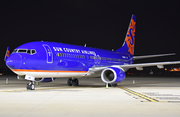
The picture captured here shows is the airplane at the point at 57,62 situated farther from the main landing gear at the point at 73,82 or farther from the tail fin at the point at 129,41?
the tail fin at the point at 129,41

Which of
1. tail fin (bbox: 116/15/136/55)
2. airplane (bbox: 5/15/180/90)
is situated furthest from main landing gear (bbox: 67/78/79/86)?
tail fin (bbox: 116/15/136/55)

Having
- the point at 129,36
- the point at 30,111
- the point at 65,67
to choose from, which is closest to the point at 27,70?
the point at 65,67

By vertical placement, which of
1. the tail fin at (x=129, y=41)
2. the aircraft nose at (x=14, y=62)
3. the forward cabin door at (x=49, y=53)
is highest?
the tail fin at (x=129, y=41)

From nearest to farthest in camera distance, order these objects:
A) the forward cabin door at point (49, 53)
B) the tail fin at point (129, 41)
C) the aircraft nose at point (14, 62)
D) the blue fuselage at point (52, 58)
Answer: the aircraft nose at point (14, 62) < the blue fuselage at point (52, 58) < the forward cabin door at point (49, 53) < the tail fin at point (129, 41)

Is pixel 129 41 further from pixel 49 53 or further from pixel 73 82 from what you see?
pixel 49 53

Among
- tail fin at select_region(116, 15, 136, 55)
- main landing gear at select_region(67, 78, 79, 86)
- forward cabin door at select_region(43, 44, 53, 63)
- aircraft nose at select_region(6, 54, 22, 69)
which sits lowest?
main landing gear at select_region(67, 78, 79, 86)

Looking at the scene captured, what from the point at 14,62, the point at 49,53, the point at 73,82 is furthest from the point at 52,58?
the point at 73,82

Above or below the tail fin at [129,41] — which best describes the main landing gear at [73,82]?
below

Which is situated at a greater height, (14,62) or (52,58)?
(52,58)

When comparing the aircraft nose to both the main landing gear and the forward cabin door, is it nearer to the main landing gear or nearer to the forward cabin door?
the forward cabin door

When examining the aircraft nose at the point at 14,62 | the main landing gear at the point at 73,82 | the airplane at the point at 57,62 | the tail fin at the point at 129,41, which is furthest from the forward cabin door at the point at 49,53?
the tail fin at the point at 129,41

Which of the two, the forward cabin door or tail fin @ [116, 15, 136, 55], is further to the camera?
tail fin @ [116, 15, 136, 55]

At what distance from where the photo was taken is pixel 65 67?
1780 centimetres

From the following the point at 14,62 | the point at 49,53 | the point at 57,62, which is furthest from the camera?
the point at 57,62
